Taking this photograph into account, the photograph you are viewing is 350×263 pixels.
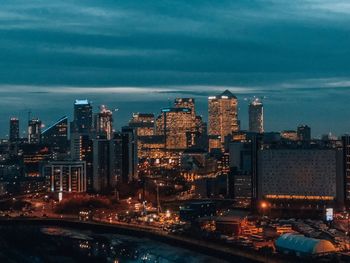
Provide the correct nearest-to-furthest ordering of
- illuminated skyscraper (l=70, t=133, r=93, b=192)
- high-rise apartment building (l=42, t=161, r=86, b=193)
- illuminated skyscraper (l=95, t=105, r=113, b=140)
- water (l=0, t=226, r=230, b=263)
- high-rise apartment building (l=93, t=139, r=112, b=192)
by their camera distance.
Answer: water (l=0, t=226, r=230, b=263)
high-rise apartment building (l=42, t=161, r=86, b=193)
illuminated skyscraper (l=70, t=133, r=93, b=192)
high-rise apartment building (l=93, t=139, r=112, b=192)
illuminated skyscraper (l=95, t=105, r=113, b=140)

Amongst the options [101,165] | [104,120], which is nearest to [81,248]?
[101,165]

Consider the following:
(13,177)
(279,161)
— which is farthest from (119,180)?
(279,161)

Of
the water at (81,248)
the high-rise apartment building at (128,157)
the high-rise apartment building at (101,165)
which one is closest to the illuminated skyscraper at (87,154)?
the high-rise apartment building at (101,165)

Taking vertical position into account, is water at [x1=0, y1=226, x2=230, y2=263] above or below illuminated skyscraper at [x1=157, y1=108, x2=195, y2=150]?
below

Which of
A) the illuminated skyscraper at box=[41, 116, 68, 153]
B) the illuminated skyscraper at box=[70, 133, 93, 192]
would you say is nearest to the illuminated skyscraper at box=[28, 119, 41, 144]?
the illuminated skyscraper at box=[41, 116, 68, 153]

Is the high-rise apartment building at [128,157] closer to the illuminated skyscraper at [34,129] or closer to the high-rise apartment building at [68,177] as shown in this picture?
the high-rise apartment building at [68,177]

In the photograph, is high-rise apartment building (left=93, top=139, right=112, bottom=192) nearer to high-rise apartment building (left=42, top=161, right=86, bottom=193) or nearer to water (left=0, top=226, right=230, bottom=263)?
high-rise apartment building (left=42, top=161, right=86, bottom=193)

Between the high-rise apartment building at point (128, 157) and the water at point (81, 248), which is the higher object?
the high-rise apartment building at point (128, 157)

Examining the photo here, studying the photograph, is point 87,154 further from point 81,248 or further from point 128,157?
point 81,248

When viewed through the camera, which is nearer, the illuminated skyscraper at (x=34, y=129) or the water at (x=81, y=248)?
the water at (x=81, y=248)
